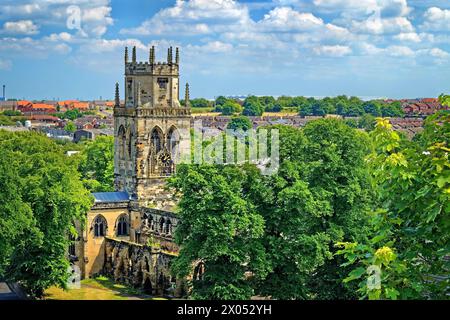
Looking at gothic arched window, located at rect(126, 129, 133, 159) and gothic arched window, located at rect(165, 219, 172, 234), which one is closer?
gothic arched window, located at rect(165, 219, 172, 234)

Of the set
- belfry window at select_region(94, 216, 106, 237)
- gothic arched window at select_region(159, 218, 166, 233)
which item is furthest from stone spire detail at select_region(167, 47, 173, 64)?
belfry window at select_region(94, 216, 106, 237)

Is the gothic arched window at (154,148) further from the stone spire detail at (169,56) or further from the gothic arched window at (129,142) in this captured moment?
the stone spire detail at (169,56)

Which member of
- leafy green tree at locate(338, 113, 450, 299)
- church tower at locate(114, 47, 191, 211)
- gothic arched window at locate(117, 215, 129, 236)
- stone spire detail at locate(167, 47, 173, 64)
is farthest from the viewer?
stone spire detail at locate(167, 47, 173, 64)

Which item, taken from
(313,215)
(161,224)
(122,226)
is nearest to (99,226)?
(122,226)

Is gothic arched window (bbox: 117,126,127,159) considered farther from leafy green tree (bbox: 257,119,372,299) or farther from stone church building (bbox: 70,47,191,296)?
leafy green tree (bbox: 257,119,372,299)

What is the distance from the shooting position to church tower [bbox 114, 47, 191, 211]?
66.4 meters

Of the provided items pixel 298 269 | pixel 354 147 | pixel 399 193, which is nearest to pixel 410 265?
pixel 399 193

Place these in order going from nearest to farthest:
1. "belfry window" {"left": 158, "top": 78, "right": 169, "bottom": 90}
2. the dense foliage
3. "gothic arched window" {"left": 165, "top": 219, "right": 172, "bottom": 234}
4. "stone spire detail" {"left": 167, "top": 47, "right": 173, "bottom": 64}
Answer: the dense foliage → "gothic arched window" {"left": 165, "top": 219, "right": 172, "bottom": 234} → "belfry window" {"left": 158, "top": 78, "right": 169, "bottom": 90} → "stone spire detail" {"left": 167, "top": 47, "right": 173, "bottom": 64}

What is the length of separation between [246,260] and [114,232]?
79.0 ft

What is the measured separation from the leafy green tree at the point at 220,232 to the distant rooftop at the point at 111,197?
69.7ft

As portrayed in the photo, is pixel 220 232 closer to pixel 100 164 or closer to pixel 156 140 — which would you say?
pixel 156 140

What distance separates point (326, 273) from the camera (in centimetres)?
4378

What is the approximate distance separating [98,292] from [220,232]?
59.1ft

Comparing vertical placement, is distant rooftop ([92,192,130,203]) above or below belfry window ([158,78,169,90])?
below
